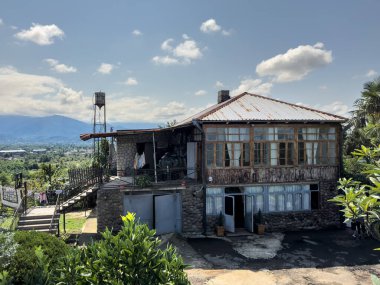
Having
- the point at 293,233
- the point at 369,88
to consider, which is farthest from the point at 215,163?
the point at 369,88

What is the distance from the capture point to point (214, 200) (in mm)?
17000

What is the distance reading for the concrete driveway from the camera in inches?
448

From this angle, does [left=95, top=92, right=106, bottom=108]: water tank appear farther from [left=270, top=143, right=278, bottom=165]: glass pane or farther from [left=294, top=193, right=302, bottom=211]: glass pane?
[left=294, top=193, right=302, bottom=211]: glass pane

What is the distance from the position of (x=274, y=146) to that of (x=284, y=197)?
317 cm

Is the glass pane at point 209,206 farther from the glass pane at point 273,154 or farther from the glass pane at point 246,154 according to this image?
the glass pane at point 273,154

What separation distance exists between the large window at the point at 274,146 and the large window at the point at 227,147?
2.01 feet

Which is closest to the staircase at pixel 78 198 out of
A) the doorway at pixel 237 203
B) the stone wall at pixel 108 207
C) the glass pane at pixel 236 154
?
the stone wall at pixel 108 207

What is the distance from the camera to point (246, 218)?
1767cm

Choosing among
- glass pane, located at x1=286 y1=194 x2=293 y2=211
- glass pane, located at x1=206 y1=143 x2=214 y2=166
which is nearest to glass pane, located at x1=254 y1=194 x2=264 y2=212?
glass pane, located at x1=286 y1=194 x2=293 y2=211

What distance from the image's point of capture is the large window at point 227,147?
16.6 m

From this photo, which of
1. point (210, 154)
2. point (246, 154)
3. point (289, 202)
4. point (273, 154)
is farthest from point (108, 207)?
point (289, 202)

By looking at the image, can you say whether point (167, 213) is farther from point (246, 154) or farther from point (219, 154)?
point (246, 154)

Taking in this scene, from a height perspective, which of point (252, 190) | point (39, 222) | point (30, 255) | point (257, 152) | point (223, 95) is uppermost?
point (223, 95)

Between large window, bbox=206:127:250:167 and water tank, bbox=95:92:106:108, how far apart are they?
13089 mm
